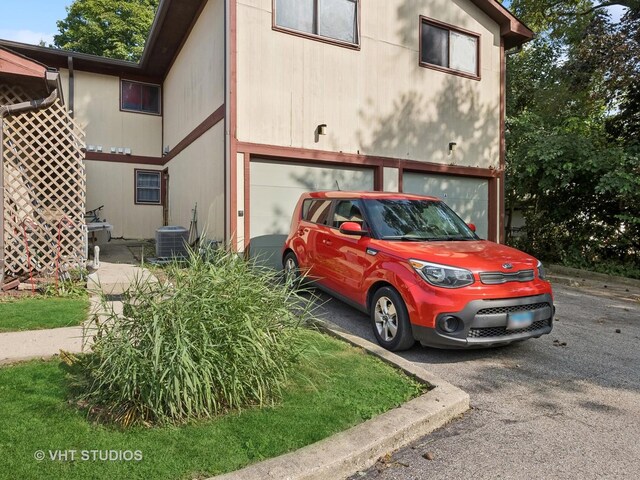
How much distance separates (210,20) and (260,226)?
480 centimetres

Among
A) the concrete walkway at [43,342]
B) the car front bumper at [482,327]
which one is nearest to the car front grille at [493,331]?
the car front bumper at [482,327]

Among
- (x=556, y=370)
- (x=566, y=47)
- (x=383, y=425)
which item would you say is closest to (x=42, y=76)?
(x=383, y=425)

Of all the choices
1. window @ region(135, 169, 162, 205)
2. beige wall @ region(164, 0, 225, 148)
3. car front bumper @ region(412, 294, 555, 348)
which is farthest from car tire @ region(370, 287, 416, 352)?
window @ region(135, 169, 162, 205)

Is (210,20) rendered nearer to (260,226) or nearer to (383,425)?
(260,226)

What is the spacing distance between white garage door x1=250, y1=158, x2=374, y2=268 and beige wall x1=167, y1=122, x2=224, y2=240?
0.68 metres

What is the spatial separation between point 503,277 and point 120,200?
13.6m

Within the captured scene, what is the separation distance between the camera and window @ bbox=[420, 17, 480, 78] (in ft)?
35.8

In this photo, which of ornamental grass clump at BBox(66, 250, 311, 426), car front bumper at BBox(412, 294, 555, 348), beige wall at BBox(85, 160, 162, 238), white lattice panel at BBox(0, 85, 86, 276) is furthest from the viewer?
beige wall at BBox(85, 160, 162, 238)

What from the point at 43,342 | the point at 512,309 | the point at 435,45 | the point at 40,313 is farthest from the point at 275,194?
the point at 435,45

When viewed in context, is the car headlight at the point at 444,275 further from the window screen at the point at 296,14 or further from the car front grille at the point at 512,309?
the window screen at the point at 296,14

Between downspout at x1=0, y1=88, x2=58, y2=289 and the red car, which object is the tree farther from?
the red car

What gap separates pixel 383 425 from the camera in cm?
299

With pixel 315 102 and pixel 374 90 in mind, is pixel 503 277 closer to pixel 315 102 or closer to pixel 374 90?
pixel 315 102

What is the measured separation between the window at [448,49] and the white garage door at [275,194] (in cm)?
407
